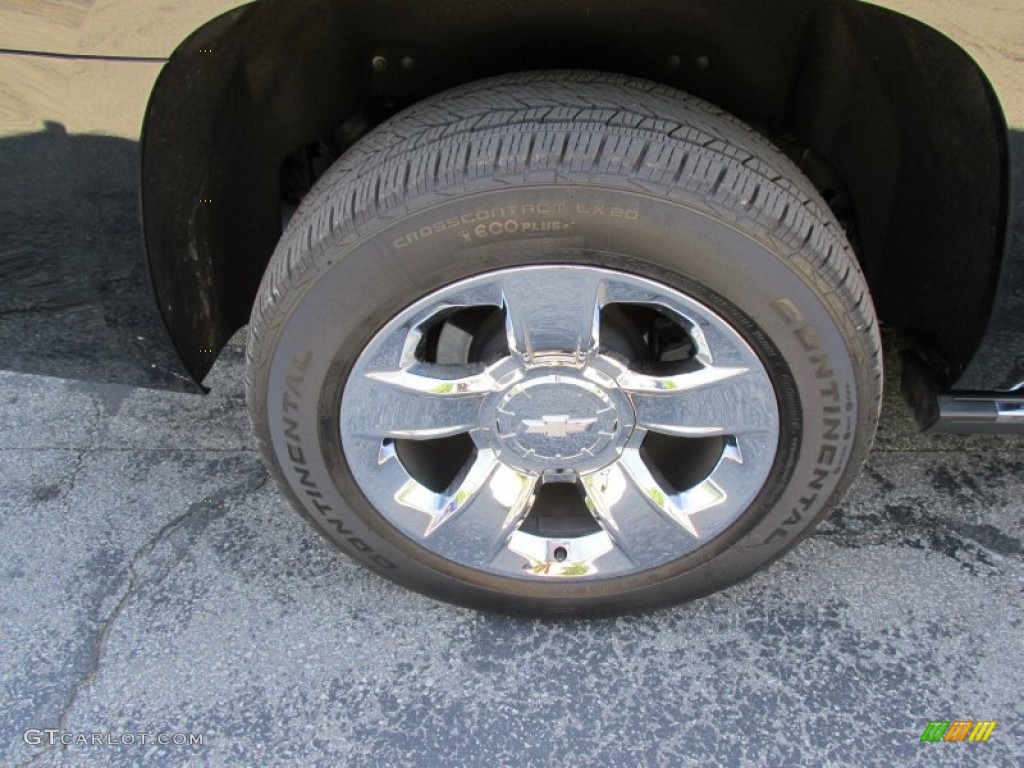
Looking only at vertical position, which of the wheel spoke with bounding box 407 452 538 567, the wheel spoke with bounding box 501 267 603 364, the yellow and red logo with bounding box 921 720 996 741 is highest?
the wheel spoke with bounding box 501 267 603 364

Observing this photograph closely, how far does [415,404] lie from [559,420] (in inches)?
11.4

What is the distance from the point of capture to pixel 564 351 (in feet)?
5.43

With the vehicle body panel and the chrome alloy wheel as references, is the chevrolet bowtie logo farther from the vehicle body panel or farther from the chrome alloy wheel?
the vehicle body panel

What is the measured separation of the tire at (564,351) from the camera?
150cm

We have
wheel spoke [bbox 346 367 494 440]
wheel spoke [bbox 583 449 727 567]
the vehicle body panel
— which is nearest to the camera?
the vehicle body panel

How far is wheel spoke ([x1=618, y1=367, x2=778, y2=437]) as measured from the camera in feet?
5.44

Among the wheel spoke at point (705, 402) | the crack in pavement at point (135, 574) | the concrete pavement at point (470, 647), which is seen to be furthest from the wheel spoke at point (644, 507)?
the crack in pavement at point (135, 574)

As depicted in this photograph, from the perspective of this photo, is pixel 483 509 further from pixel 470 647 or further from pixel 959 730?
pixel 959 730

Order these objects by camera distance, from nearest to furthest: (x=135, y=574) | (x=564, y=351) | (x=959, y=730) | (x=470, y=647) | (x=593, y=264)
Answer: (x=593, y=264)
(x=564, y=351)
(x=959, y=730)
(x=470, y=647)
(x=135, y=574)

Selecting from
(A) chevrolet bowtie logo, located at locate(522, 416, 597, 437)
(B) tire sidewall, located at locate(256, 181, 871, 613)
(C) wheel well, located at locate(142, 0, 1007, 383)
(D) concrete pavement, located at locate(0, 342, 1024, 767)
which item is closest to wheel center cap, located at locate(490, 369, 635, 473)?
(A) chevrolet bowtie logo, located at locate(522, 416, 597, 437)

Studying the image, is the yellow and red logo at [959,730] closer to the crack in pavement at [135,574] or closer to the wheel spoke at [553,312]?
the wheel spoke at [553,312]

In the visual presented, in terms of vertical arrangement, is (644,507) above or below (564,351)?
below

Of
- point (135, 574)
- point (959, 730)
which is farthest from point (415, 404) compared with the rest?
point (959, 730)

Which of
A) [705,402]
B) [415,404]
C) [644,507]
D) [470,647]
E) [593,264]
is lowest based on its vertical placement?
[470,647]
